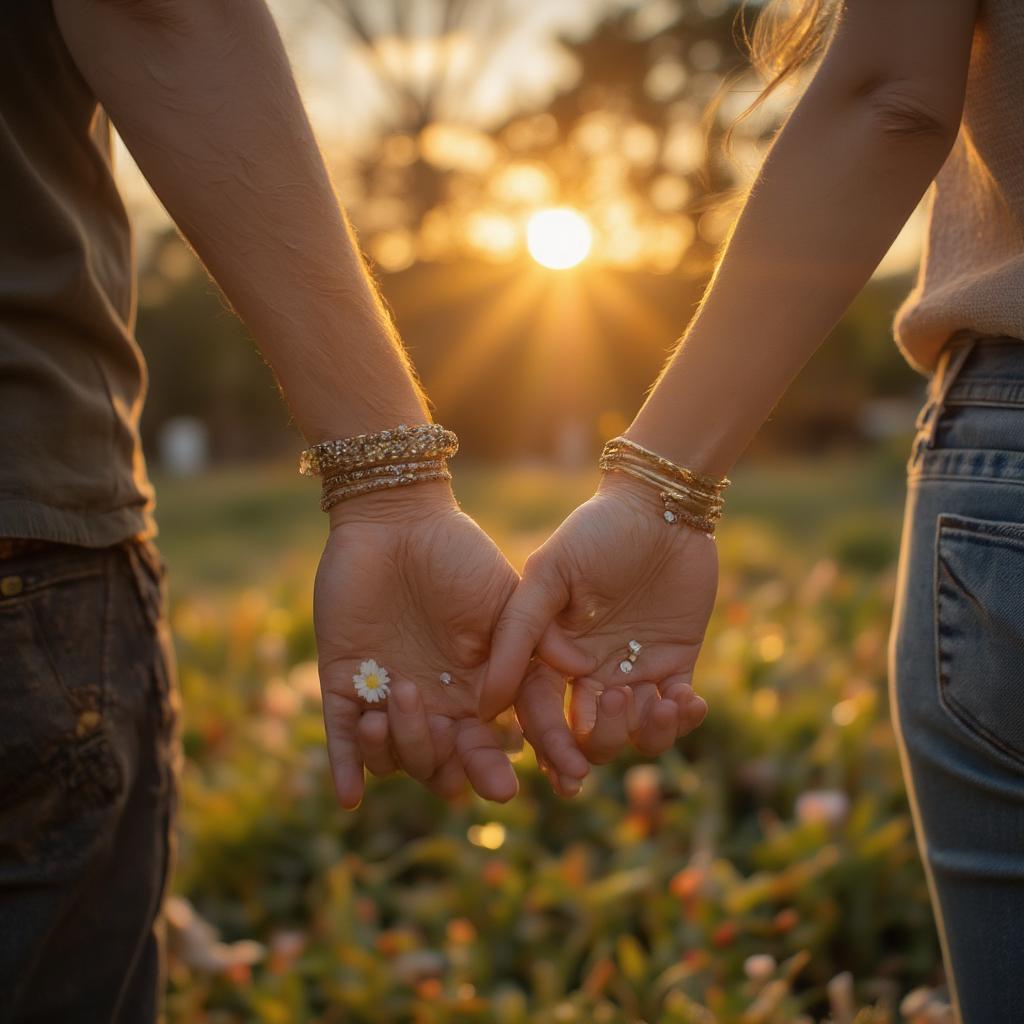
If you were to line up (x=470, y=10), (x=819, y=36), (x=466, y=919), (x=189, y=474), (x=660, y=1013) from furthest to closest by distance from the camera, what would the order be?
(x=470, y=10)
(x=189, y=474)
(x=466, y=919)
(x=660, y=1013)
(x=819, y=36)

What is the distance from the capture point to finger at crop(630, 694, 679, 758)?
144 cm

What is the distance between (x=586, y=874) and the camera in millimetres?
2820

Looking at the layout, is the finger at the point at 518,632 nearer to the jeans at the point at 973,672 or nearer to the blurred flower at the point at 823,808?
the jeans at the point at 973,672

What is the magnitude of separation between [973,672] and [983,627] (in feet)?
0.17

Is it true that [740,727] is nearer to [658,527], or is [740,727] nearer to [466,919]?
[466,919]

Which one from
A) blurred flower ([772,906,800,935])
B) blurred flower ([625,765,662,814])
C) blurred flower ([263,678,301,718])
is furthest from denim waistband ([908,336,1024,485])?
blurred flower ([263,678,301,718])

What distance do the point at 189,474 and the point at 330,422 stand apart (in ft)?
44.0

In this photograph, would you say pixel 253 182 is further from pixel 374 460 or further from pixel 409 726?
pixel 409 726

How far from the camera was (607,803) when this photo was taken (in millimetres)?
3076

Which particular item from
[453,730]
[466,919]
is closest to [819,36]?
[453,730]

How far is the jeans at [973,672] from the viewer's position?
3.73 feet

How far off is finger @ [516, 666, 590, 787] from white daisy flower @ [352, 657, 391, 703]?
0.20 m

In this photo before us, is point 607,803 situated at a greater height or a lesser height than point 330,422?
lesser

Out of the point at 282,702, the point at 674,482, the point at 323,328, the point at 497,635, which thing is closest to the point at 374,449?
the point at 323,328
